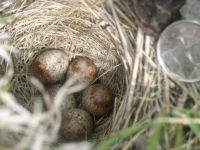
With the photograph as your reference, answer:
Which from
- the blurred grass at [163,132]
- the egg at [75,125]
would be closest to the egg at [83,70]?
the egg at [75,125]

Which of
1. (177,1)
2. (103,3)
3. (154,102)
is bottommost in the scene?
(154,102)

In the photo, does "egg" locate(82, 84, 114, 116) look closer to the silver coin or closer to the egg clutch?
the egg clutch

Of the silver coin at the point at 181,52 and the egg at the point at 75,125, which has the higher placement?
the silver coin at the point at 181,52

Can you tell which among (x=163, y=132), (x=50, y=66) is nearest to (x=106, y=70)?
(x=50, y=66)

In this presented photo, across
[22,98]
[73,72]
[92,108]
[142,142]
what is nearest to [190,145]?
[142,142]

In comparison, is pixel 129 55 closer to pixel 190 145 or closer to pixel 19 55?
pixel 190 145

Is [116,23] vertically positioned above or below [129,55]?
above

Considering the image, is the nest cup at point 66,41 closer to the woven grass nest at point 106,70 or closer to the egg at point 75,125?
the woven grass nest at point 106,70
